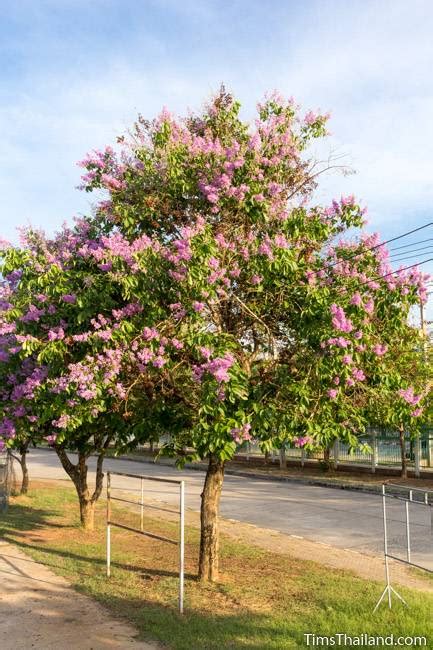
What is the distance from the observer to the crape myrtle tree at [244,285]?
7.51 m

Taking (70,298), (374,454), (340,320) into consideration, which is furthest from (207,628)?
(374,454)

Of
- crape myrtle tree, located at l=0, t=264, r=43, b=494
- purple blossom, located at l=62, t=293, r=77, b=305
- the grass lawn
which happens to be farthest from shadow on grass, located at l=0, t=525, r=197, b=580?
purple blossom, located at l=62, t=293, r=77, b=305

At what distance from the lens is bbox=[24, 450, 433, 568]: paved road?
13117 mm

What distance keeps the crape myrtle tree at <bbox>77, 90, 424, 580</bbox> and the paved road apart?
194 inches

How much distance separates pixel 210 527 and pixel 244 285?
3.69 meters

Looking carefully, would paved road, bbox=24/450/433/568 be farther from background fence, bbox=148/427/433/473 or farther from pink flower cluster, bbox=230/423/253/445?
pink flower cluster, bbox=230/423/253/445

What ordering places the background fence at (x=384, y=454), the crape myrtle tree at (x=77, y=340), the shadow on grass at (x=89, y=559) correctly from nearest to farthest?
1. the crape myrtle tree at (x=77, y=340)
2. the shadow on grass at (x=89, y=559)
3. the background fence at (x=384, y=454)

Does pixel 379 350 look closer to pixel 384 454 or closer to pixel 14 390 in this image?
pixel 14 390

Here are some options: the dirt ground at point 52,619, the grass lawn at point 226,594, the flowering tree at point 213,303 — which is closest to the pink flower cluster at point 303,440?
the flowering tree at point 213,303

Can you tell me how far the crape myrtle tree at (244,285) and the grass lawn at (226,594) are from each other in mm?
976

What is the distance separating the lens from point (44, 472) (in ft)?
98.1

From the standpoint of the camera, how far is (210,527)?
9336 mm

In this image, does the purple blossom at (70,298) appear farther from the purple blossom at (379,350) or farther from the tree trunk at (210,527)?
the purple blossom at (379,350)

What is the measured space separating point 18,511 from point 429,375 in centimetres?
1183
